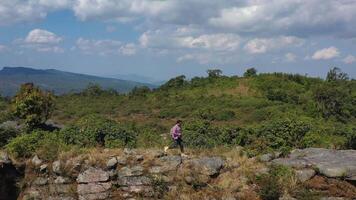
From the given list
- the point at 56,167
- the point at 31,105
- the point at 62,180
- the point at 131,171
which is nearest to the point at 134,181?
the point at 131,171

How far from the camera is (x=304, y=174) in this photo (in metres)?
14.3

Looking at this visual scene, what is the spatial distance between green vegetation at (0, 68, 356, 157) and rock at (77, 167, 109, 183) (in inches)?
85.2

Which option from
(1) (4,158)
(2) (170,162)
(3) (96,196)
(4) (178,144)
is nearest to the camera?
(3) (96,196)

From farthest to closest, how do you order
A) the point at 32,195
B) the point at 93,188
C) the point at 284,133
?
the point at 284,133 < the point at 32,195 < the point at 93,188

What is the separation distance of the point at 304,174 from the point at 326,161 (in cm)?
110

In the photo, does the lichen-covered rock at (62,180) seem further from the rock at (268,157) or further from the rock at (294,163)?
the rock at (294,163)

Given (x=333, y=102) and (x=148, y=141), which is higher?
(x=333, y=102)

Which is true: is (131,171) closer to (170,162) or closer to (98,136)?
(170,162)

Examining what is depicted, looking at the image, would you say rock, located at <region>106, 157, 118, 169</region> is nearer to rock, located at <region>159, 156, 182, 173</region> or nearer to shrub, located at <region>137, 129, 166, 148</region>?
rock, located at <region>159, 156, 182, 173</region>

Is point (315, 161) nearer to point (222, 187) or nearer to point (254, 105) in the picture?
point (222, 187)

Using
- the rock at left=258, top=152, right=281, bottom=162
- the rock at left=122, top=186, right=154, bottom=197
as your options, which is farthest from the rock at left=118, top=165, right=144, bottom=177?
the rock at left=258, top=152, right=281, bottom=162

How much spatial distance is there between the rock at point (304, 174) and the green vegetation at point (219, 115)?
2.01 metres

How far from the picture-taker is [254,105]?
1759 inches

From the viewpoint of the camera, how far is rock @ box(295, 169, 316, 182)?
14195mm
